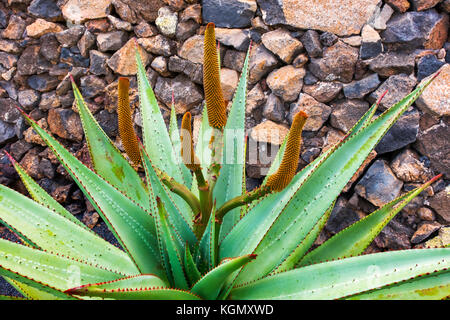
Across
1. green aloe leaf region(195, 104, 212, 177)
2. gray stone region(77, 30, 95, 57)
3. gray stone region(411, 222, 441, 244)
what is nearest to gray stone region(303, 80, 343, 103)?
gray stone region(411, 222, 441, 244)

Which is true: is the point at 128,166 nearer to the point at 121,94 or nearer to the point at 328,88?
the point at 121,94

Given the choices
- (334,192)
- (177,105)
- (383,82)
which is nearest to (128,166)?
(334,192)

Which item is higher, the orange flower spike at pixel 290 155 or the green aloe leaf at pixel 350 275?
the orange flower spike at pixel 290 155

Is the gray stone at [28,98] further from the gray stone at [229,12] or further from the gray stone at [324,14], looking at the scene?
the gray stone at [324,14]

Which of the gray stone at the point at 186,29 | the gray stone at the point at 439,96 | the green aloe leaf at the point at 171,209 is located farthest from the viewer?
the gray stone at the point at 186,29

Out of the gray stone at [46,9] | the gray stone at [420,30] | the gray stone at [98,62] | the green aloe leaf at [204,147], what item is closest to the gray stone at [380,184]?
the gray stone at [420,30]

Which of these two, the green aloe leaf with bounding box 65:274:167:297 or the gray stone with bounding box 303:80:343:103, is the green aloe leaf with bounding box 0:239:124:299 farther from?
the gray stone with bounding box 303:80:343:103
